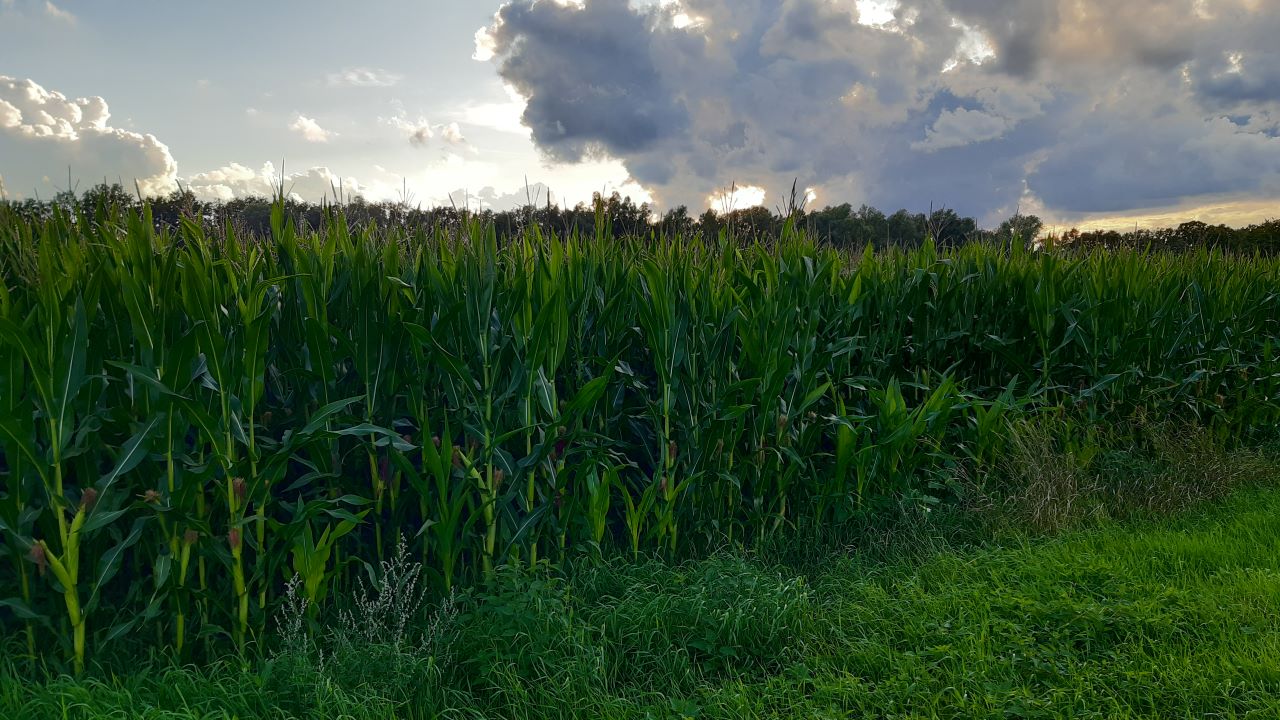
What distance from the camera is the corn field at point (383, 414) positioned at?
3.68m

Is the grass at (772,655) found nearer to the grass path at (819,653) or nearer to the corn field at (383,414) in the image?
the grass path at (819,653)

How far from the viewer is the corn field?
3678mm

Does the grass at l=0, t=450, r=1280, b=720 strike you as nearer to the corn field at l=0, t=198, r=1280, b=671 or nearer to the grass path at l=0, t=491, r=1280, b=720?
the grass path at l=0, t=491, r=1280, b=720

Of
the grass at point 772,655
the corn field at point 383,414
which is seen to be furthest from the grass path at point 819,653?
the corn field at point 383,414

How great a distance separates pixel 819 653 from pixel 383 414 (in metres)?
2.71

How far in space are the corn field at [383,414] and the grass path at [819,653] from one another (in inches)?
16.1

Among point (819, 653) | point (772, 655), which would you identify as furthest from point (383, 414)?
point (819, 653)

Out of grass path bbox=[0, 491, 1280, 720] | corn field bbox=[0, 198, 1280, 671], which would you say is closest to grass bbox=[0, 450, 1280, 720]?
grass path bbox=[0, 491, 1280, 720]

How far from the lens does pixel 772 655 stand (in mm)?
4098

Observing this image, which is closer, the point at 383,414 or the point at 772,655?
the point at 772,655

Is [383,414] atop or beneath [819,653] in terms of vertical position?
atop

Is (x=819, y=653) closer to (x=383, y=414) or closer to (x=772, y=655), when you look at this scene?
(x=772, y=655)

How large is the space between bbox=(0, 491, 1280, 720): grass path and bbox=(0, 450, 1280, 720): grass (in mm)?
12

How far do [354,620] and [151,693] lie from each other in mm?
994
